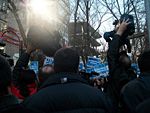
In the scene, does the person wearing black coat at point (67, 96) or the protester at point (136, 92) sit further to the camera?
the protester at point (136, 92)

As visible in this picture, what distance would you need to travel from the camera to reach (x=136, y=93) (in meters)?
3.98

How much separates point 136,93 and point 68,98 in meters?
0.93

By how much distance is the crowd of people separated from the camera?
9.85ft

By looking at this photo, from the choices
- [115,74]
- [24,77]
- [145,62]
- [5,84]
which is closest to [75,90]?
[5,84]

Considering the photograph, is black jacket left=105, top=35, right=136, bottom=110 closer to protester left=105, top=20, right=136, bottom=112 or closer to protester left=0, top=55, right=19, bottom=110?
protester left=105, top=20, right=136, bottom=112

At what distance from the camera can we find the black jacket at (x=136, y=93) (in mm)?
3938

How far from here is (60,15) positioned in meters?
29.4

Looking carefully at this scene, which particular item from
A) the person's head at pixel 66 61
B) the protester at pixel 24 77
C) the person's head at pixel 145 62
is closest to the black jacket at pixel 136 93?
the person's head at pixel 145 62

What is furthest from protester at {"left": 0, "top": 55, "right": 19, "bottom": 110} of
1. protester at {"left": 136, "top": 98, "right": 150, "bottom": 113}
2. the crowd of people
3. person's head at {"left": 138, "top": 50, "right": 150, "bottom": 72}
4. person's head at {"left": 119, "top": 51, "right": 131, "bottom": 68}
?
person's head at {"left": 119, "top": 51, "right": 131, "bottom": 68}

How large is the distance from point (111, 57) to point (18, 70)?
4.22 ft

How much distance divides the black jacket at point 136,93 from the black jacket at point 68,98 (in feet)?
1.97

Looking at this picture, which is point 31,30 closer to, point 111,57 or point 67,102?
point 111,57

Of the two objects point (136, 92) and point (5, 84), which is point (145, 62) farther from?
point (5, 84)

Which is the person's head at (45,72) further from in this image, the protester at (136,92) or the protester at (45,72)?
the protester at (136,92)
